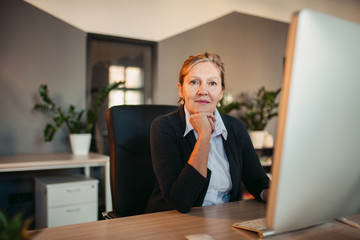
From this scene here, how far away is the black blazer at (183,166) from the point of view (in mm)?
1062

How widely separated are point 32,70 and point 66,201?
1.39 metres

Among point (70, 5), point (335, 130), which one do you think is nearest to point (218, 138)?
point (335, 130)

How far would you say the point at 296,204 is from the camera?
1.80 ft

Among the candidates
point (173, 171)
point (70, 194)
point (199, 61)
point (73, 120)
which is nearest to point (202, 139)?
point (173, 171)

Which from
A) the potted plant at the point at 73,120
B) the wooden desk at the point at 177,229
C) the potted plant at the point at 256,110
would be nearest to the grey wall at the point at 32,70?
the potted plant at the point at 73,120

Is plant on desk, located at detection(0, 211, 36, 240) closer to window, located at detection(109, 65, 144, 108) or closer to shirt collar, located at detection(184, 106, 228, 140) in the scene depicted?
shirt collar, located at detection(184, 106, 228, 140)

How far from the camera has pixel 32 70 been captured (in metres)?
3.13

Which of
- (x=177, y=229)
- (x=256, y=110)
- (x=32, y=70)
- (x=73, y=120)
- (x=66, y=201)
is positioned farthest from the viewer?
(x=256, y=110)

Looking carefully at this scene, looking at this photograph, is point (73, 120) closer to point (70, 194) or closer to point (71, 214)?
point (70, 194)

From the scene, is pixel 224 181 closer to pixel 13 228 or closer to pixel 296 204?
pixel 296 204

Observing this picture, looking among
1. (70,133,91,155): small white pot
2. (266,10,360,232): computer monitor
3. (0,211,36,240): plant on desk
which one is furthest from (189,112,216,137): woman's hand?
(70,133,91,155): small white pot

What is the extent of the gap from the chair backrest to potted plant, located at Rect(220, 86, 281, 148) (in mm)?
2229

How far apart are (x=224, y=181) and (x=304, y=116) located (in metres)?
0.82

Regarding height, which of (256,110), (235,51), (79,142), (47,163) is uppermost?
(235,51)
